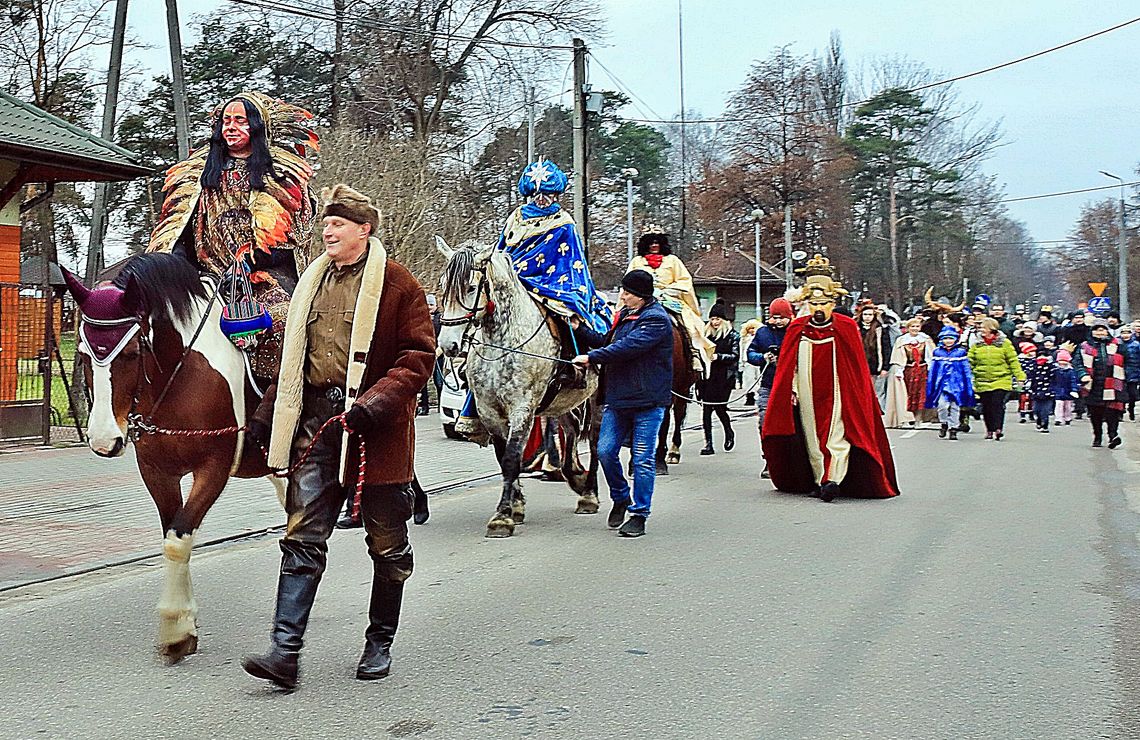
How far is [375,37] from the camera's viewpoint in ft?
111

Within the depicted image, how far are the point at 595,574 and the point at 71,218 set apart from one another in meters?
35.8

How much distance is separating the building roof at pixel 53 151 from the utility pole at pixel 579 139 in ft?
25.9

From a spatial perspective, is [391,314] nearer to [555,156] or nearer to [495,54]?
[495,54]

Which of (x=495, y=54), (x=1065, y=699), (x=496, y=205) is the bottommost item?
(x=1065, y=699)

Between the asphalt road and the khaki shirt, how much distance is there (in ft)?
4.32

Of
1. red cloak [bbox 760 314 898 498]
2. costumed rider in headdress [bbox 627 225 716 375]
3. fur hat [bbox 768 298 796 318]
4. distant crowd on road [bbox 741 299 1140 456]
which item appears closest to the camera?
red cloak [bbox 760 314 898 498]

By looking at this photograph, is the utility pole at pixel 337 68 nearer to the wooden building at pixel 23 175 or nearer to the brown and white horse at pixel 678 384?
the wooden building at pixel 23 175

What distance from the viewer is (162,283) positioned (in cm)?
574

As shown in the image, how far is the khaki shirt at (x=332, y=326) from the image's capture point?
5379mm

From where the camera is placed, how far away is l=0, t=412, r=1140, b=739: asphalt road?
4.91 metres

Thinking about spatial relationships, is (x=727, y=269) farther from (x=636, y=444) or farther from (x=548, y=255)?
(x=636, y=444)

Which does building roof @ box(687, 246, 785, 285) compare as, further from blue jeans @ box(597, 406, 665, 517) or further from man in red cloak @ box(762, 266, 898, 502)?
blue jeans @ box(597, 406, 665, 517)

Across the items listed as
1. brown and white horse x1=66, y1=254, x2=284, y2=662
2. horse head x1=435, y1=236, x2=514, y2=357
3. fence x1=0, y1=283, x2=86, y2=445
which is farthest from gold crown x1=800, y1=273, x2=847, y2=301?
fence x1=0, y1=283, x2=86, y2=445

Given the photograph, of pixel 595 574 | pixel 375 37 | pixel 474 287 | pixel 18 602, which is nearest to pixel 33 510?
pixel 18 602
